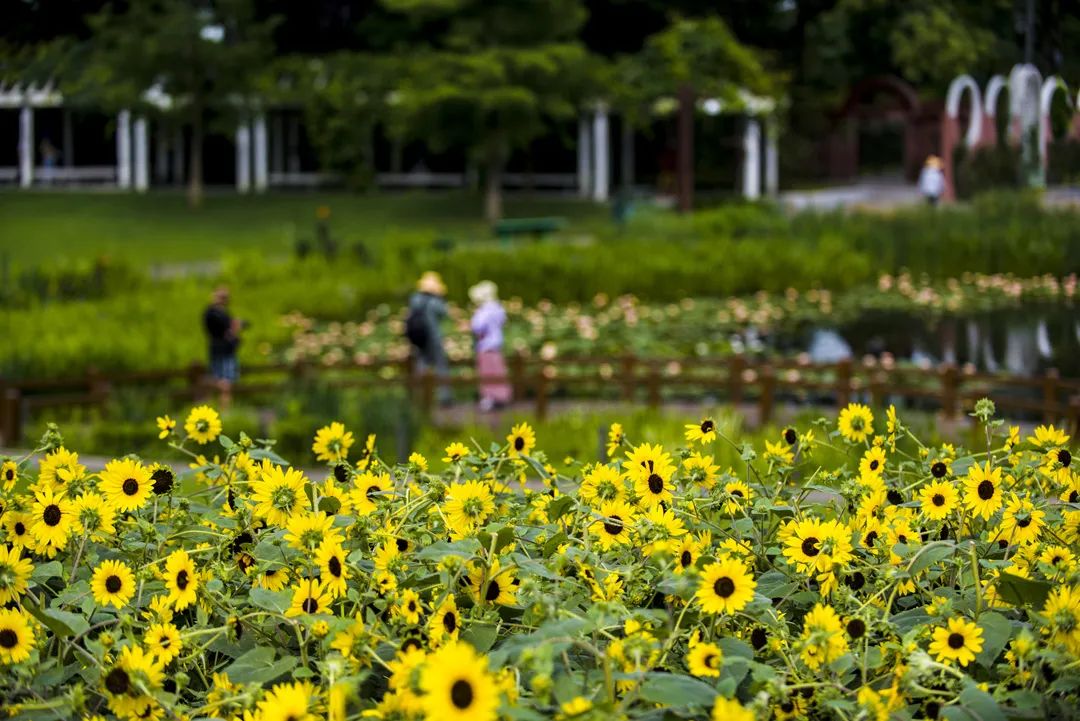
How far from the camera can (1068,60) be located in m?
5.02

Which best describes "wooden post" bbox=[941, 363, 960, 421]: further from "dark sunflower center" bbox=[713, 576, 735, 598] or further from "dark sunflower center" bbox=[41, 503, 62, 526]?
"dark sunflower center" bbox=[713, 576, 735, 598]

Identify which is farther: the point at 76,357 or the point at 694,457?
the point at 76,357

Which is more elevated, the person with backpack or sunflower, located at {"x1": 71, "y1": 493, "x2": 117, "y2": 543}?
sunflower, located at {"x1": 71, "y1": 493, "x2": 117, "y2": 543}

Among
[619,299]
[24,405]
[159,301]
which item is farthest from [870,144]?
[24,405]

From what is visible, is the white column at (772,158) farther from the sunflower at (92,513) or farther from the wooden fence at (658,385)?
the sunflower at (92,513)

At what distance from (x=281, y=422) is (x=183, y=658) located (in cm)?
684

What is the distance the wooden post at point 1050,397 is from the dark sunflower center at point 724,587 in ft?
22.8

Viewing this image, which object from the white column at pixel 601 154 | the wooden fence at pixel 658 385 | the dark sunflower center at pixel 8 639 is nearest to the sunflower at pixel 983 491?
the dark sunflower center at pixel 8 639

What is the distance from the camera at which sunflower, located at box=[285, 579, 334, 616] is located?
248cm

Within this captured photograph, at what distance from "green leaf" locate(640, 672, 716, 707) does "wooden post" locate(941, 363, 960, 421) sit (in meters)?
7.93

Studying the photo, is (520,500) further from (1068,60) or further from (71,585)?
(1068,60)

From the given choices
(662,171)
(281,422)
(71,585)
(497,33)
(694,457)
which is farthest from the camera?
(662,171)

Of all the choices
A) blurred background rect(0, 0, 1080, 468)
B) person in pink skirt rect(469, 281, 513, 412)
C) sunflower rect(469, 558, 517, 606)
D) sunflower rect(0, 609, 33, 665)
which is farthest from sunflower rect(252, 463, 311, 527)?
person in pink skirt rect(469, 281, 513, 412)

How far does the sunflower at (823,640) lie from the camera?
7.47ft
